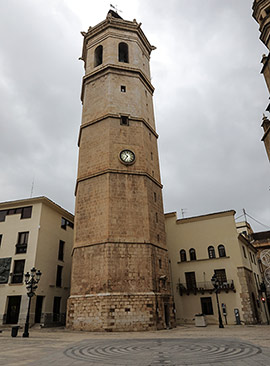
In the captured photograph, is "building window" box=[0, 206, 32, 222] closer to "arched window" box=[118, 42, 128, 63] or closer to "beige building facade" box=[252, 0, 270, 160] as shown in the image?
"arched window" box=[118, 42, 128, 63]

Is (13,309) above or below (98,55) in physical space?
below

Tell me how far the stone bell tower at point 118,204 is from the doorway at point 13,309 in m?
6.52

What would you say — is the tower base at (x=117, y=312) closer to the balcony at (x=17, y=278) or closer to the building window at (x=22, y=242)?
the balcony at (x=17, y=278)

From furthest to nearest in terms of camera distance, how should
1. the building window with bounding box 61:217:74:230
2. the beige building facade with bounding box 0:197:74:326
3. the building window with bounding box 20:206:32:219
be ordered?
the building window with bounding box 61:217:74:230 < the building window with bounding box 20:206:32:219 < the beige building facade with bounding box 0:197:74:326

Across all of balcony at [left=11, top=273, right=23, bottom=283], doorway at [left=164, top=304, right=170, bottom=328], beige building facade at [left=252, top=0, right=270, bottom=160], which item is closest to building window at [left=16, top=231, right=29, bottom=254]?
balcony at [left=11, top=273, right=23, bottom=283]

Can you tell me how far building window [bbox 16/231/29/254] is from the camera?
82.0 feet

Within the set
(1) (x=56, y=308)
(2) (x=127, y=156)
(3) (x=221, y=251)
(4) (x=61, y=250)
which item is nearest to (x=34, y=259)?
(4) (x=61, y=250)

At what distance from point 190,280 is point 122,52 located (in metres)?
26.2

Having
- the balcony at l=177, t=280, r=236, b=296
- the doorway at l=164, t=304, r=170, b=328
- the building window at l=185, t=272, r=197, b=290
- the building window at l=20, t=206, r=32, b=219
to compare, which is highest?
the building window at l=20, t=206, r=32, b=219

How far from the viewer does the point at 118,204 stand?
2175 centimetres

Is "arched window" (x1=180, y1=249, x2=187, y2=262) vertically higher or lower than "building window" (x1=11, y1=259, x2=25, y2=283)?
higher

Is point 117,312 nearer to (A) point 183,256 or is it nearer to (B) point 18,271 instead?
(B) point 18,271

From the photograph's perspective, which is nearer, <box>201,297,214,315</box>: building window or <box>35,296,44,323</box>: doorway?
<box>35,296,44,323</box>: doorway

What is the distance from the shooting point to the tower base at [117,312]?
1817cm
